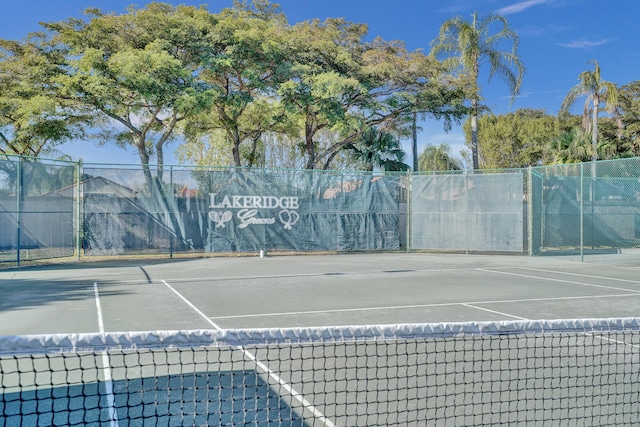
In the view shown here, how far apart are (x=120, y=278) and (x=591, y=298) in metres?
9.43

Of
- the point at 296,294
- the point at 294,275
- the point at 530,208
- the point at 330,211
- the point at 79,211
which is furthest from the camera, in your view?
the point at 330,211

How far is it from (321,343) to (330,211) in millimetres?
14032

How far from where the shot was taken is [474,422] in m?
3.81

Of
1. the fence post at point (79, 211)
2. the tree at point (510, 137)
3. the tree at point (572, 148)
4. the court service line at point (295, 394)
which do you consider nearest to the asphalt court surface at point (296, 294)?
the fence post at point (79, 211)

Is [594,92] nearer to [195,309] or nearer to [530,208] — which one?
[530,208]

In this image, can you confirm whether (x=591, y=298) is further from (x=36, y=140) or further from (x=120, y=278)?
(x=36, y=140)

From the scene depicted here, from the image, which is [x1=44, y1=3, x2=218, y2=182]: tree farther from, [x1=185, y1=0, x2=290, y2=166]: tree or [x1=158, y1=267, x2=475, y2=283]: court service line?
[x1=158, y1=267, x2=475, y2=283]: court service line

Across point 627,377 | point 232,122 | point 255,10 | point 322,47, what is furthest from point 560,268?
point 255,10

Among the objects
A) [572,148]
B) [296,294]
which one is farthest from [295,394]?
[572,148]

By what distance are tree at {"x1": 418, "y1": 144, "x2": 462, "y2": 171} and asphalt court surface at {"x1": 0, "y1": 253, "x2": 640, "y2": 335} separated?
118 ft

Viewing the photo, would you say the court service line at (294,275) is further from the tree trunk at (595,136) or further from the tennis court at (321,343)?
the tree trunk at (595,136)

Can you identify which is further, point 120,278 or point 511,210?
point 511,210

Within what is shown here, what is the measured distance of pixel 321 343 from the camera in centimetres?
583

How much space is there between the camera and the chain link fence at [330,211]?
1662cm
